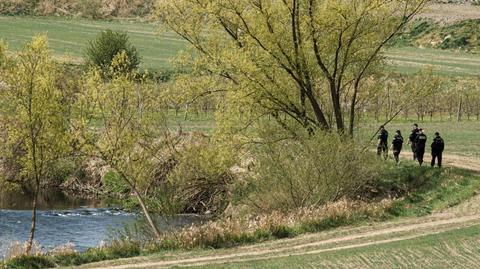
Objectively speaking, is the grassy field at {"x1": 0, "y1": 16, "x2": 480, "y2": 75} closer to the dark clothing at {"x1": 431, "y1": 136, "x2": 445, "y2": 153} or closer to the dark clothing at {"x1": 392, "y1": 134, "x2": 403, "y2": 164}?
the dark clothing at {"x1": 392, "y1": 134, "x2": 403, "y2": 164}

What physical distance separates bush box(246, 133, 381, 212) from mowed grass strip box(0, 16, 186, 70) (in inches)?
1944

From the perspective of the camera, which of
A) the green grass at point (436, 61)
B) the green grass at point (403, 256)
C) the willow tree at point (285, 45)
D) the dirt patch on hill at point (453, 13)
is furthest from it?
the dirt patch on hill at point (453, 13)

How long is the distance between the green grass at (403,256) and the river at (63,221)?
1097cm

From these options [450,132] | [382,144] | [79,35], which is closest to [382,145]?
[382,144]

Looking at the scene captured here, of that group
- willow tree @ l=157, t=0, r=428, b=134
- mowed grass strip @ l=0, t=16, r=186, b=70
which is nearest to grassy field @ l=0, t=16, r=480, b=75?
mowed grass strip @ l=0, t=16, r=186, b=70

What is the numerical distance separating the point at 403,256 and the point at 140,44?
79.4 meters

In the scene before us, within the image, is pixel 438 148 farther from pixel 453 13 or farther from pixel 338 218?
pixel 453 13

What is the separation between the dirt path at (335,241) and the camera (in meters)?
28.7

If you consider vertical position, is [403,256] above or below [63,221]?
above

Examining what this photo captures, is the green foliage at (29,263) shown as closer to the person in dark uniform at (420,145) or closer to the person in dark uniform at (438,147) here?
the person in dark uniform at (438,147)

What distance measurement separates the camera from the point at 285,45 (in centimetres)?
4309

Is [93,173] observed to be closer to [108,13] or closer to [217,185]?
[217,185]

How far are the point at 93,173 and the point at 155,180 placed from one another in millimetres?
7056

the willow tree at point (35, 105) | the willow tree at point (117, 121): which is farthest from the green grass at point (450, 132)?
the willow tree at point (35, 105)
